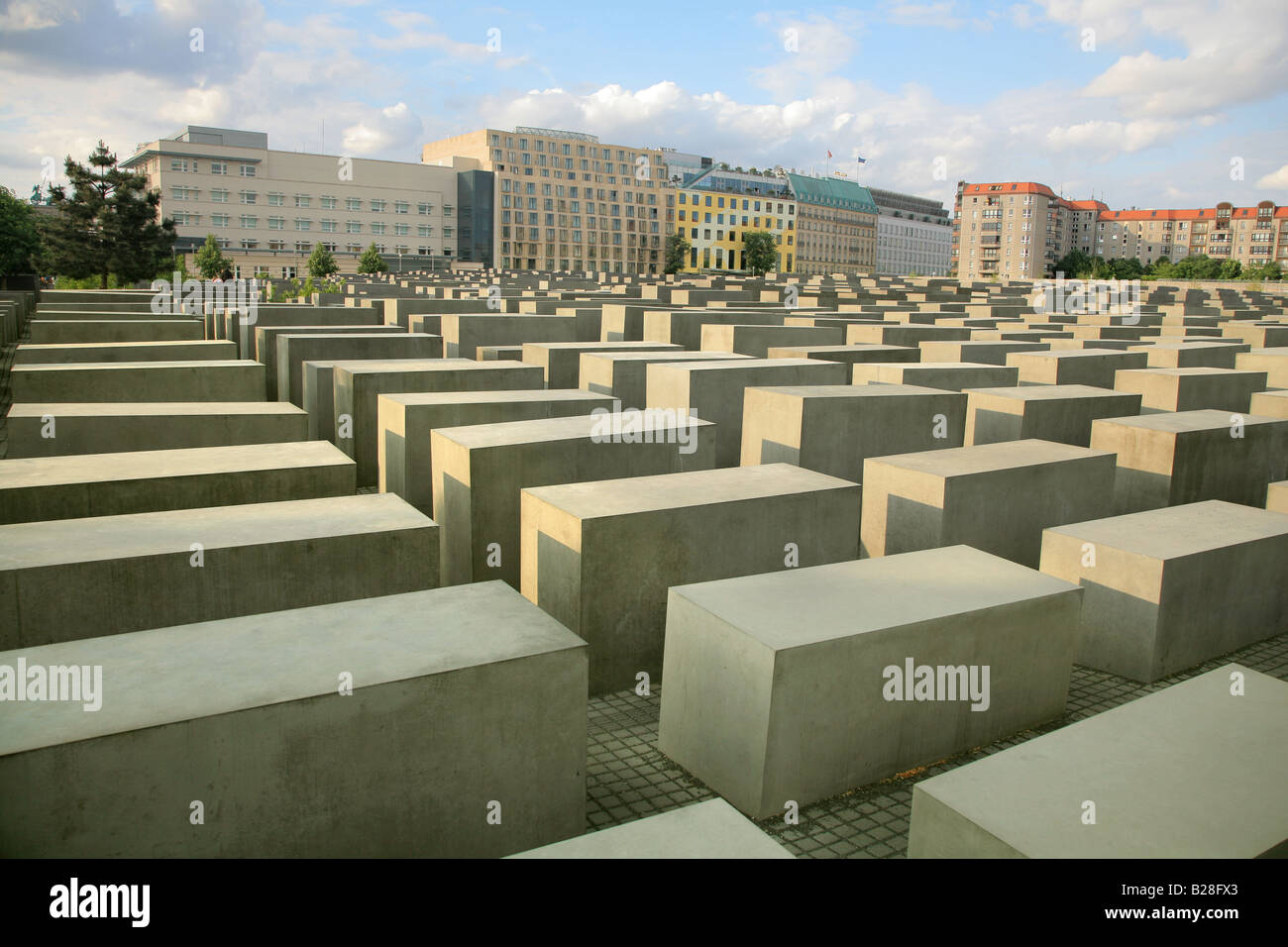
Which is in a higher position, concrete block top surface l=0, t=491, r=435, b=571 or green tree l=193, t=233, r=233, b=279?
green tree l=193, t=233, r=233, b=279

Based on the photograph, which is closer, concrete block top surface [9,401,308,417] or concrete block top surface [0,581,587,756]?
concrete block top surface [0,581,587,756]

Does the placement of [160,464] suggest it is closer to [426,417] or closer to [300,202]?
[426,417]

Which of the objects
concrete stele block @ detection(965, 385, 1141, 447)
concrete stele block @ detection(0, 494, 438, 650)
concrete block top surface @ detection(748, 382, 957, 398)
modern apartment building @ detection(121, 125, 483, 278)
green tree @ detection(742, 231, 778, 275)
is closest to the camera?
concrete stele block @ detection(0, 494, 438, 650)

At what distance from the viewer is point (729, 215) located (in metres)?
117

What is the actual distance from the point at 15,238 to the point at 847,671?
200ft

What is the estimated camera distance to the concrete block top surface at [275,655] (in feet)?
13.3

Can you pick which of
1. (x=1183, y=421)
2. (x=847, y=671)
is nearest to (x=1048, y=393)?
(x=1183, y=421)

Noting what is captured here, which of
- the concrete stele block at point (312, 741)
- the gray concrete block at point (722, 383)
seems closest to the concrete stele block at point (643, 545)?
the concrete stele block at point (312, 741)

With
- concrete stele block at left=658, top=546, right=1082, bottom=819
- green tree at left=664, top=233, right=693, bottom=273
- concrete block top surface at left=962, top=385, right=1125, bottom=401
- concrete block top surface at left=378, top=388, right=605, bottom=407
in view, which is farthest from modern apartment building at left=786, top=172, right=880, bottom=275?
concrete stele block at left=658, top=546, right=1082, bottom=819

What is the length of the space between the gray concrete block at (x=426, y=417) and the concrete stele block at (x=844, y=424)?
1900 millimetres

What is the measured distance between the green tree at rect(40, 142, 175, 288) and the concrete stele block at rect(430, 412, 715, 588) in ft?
149

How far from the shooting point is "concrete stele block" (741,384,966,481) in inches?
423

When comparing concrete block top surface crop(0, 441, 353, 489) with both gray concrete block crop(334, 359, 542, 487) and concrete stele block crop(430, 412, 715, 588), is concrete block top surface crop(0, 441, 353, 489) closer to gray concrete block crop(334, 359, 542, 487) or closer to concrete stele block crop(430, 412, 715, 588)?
concrete stele block crop(430, 412, 715, 588)
